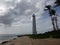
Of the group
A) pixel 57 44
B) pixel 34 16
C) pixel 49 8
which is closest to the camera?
pixel 57 44

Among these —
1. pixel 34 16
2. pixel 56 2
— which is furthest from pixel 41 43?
pixel 34 16

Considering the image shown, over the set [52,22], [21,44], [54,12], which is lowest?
[21,44]

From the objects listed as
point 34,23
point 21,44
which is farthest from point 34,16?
point 21,44

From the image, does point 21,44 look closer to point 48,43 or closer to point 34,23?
point 48,43

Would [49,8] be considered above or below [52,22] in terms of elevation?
above

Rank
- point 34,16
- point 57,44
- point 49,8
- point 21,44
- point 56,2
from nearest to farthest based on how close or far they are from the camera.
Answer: point 57,44 → point 21,44 → point 56,2 → point 34,16 → point 49,8

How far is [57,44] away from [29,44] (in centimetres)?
348

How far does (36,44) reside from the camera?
796 inches

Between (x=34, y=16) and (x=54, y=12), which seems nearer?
(x=34, y=16)

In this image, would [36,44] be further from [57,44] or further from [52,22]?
[52,22]

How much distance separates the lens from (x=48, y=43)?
20062 millimetres

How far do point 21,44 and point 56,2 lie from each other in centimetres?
1312

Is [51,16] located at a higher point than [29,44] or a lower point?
higher

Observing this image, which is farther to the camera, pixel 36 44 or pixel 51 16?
pixel 51 16
